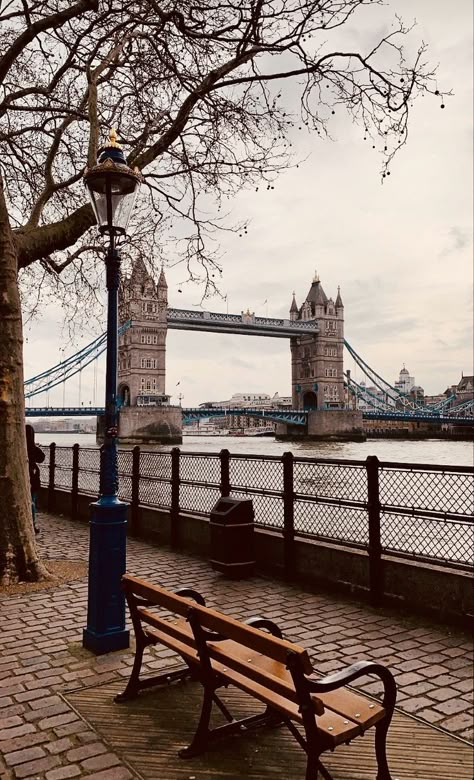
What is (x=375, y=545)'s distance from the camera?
5.62 meters

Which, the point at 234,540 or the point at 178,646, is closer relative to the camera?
the point at 178,646

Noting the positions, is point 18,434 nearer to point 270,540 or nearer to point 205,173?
point 270,540

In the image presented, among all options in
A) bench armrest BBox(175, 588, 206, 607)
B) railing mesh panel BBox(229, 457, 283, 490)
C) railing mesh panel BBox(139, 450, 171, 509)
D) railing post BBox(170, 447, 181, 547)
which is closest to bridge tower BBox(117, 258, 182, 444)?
railing mesh panel BBox(139, 450, 171, 509)

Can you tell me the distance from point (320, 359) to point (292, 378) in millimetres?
8042

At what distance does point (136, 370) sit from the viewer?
86750 mm

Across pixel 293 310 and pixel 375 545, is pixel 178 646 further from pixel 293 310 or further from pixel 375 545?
pixel 293 310

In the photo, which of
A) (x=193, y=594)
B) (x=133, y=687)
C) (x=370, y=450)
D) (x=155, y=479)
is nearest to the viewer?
(x=133, y=687)

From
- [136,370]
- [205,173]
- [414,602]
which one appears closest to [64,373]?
[136,370]

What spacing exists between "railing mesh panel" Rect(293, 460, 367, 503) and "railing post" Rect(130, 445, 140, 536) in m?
3.75

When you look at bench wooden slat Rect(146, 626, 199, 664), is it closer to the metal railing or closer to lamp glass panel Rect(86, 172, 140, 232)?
the metal railing

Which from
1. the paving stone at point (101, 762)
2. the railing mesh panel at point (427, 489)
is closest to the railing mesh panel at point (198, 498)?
the railing mesh panel at point (427, 489)

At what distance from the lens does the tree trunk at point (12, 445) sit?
6.76 m

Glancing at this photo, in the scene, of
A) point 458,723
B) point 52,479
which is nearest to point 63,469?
point 52,479

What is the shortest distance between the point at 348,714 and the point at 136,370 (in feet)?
280
